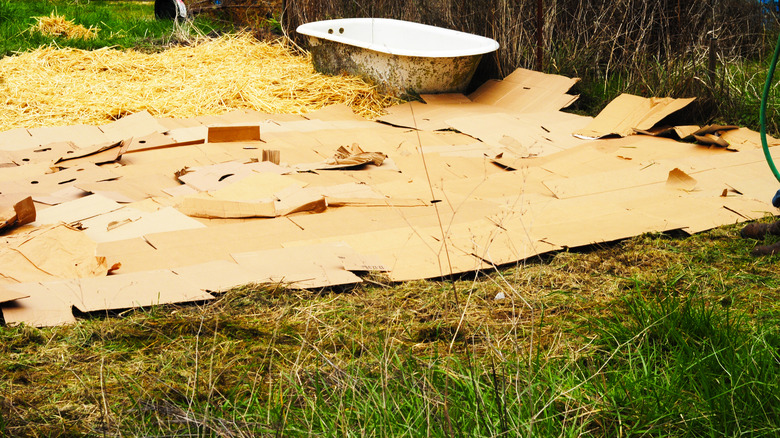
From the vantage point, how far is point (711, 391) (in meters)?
1.61

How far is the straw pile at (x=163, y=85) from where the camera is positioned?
5.68 metres

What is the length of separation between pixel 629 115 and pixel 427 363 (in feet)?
13.2

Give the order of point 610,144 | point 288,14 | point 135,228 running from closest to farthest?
point 135,228 → point 610,144 → point 288,14

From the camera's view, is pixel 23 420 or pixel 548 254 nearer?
pixel 23 420

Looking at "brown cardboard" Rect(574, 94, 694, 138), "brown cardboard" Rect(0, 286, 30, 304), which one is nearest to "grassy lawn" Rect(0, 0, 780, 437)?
"brown cardboard" Rect(0, 286, 30, 304)

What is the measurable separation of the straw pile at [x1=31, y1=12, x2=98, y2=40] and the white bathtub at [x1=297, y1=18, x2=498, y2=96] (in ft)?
10.8

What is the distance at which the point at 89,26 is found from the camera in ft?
30.4

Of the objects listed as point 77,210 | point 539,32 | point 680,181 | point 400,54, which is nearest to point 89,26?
point 400,54

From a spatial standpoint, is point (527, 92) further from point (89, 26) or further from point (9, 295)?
point (89, 26)

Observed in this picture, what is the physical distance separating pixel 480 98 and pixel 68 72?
3962 millimetres

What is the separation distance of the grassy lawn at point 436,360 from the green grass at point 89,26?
6.60 m

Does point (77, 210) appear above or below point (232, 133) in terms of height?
Result: above

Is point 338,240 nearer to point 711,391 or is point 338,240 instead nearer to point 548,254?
point 548,254

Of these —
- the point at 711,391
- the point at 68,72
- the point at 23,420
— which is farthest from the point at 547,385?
the point at 68,72
